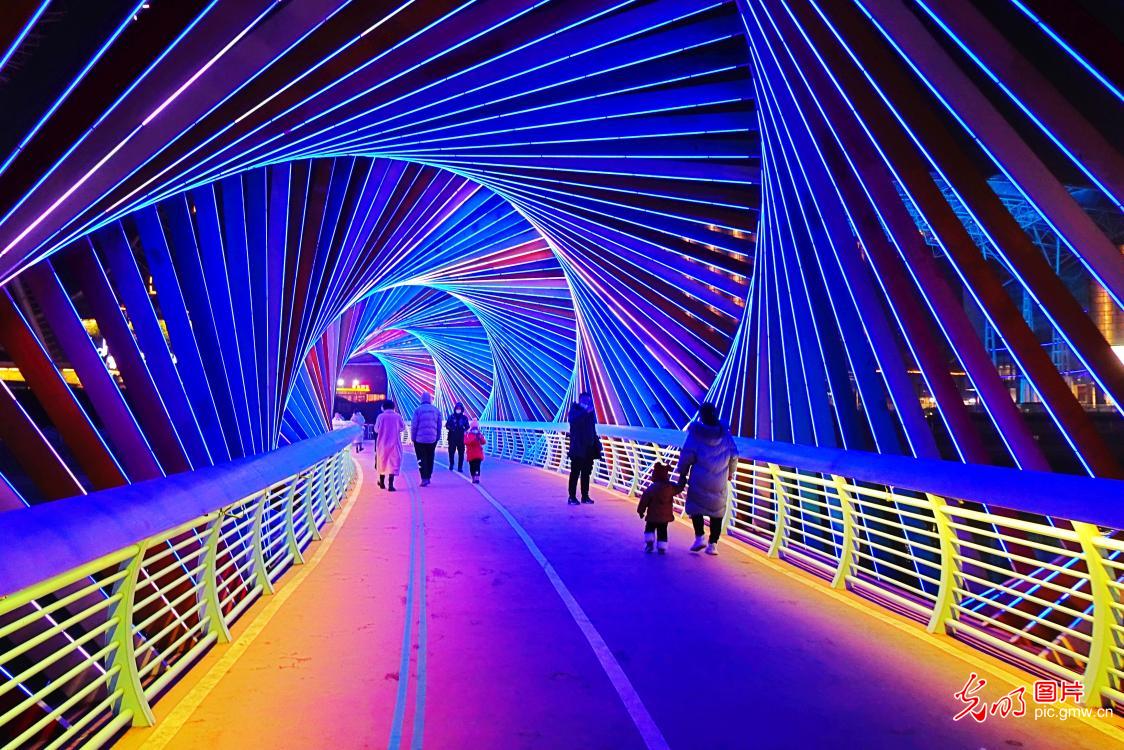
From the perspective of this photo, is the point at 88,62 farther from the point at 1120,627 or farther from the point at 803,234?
the point at 803,234

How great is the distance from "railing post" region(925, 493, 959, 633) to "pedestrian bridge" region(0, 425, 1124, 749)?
14 mm

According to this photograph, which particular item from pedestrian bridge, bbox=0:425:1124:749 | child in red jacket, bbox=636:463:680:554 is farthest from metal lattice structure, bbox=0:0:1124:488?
child in red jacket, bbox=636:463:680:554

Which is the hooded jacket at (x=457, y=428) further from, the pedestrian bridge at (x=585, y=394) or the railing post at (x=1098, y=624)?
the railing post at (x=1098, y=624)

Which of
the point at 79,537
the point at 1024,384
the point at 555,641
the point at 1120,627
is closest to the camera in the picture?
the point at 79,537

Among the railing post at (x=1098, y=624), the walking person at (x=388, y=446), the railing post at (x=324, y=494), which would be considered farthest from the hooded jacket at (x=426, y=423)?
the railing post at (x=1098, y=624)

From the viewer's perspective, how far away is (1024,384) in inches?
1300

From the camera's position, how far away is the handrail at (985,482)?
11.3ft

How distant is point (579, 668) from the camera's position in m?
4.20

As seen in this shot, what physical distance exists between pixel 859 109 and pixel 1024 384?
104 ft

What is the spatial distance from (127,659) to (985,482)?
15.0 feet

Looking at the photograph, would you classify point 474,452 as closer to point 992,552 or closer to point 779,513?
point 779,513

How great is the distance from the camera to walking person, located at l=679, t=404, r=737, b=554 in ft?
23.4

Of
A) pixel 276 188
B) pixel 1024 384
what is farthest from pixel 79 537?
pixel 1024 384

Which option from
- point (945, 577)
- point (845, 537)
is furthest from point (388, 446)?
point (945, 577)
